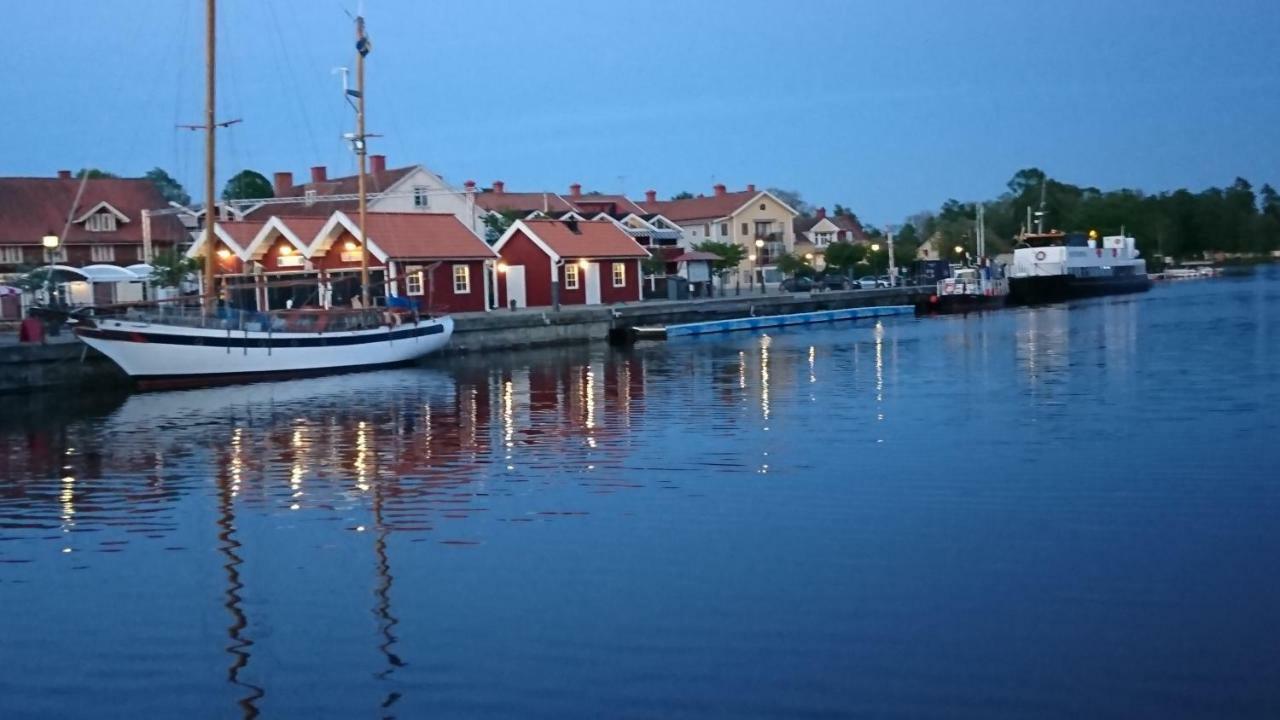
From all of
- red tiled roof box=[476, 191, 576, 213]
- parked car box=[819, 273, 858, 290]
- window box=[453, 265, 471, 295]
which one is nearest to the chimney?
red tiled roof box=[476, 191, 576, 213]

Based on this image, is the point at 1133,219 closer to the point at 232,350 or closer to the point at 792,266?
the point at 792,266

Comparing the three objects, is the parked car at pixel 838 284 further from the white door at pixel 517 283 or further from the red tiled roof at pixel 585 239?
the white door at pixel 517 283

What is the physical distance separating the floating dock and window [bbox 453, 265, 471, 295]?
7165mm

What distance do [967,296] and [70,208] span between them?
42.2 meters

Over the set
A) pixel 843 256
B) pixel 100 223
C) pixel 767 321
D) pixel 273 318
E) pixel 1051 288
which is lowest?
pixel 767 321

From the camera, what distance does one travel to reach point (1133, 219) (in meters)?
130

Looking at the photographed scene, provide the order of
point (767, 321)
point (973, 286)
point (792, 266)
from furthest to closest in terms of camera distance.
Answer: point (792, 266) → point (973, 286) → point (767, 321)

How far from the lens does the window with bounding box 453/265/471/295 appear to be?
52188mm

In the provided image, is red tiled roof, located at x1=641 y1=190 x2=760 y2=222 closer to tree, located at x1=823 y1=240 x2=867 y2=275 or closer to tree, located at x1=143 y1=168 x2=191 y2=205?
tree, located at x1=823 y1=240 x2=867 y2=275

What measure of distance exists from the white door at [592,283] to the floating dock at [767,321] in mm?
6172

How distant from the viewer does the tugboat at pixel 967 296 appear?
68875mm

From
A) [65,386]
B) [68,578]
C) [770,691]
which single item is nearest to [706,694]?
[770,691]

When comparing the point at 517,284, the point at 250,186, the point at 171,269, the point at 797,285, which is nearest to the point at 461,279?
the point at 517,284

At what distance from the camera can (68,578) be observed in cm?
1311
